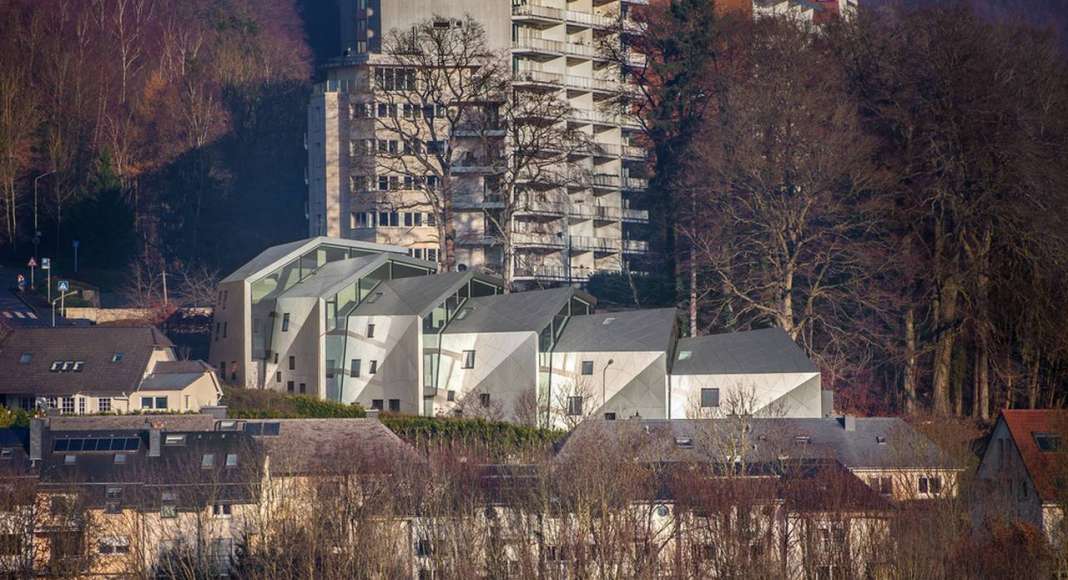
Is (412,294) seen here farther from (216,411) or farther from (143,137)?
(143,137)

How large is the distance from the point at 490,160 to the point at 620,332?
21148 millimetres

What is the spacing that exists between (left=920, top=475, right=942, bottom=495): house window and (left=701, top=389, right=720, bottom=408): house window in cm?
1230

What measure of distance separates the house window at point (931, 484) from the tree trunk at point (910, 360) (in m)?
14.6

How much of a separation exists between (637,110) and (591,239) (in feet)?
22.8

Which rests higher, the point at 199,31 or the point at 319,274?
the point at 199,31

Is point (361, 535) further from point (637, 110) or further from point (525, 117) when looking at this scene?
point (637, 110)

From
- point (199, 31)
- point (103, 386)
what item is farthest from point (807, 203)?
point (199, 31)

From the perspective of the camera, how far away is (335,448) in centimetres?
6341

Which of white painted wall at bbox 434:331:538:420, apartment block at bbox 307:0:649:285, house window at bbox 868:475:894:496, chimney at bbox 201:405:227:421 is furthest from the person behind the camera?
apartment block at bbox 307:0:649:285

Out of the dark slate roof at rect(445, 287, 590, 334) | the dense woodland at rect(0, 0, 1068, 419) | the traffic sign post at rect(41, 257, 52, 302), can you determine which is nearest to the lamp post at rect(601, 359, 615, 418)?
the dark slate roof at rect(445, 287, 590, 334)

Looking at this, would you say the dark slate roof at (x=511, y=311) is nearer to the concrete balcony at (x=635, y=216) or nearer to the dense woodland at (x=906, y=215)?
the dense woodland at (x=906, y=215)

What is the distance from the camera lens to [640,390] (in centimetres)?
7512

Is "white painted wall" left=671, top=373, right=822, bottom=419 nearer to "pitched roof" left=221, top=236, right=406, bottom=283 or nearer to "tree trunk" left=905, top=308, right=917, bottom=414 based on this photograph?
"tree trunk" left=905, top=308, right=917, bottom=414

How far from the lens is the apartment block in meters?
99.2
